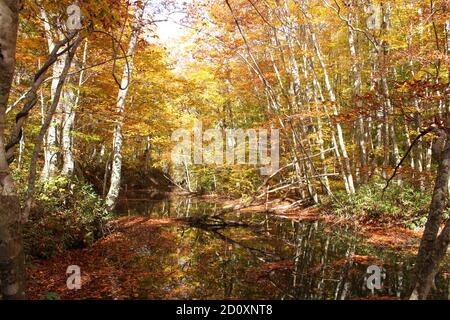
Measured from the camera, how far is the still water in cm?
489

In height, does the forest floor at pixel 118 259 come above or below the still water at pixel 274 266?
above

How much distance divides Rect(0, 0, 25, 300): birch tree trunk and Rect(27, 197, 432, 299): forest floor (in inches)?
55.0

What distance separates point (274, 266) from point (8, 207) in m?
5.31

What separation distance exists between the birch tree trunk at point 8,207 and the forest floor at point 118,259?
4.58 feet

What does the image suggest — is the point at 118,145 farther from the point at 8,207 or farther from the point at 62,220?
the point at 8,207

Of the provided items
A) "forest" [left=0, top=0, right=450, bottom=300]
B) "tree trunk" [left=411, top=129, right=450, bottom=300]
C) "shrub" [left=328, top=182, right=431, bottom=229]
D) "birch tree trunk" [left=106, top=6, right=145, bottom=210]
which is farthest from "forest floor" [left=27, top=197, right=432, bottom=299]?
"tree trunk" [left=411, top=129, right=450, bottom=300]

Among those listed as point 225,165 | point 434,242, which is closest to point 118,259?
point 434,242

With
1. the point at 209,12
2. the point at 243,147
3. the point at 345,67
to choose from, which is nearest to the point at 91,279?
the point at 209,12

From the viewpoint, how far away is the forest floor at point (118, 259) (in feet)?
16.0

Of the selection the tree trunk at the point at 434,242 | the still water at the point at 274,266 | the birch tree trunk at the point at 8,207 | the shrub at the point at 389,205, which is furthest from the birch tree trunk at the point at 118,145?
the tree trunk at the point at 434,242

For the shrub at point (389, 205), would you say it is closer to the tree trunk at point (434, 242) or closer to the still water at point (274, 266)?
the still water at point (274, 266)

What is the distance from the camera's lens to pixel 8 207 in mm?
2086

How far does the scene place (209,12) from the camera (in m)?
12.5

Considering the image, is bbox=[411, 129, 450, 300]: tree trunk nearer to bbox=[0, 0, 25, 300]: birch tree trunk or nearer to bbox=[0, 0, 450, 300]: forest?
bbox=[0, 0, 450, 300]: forest
